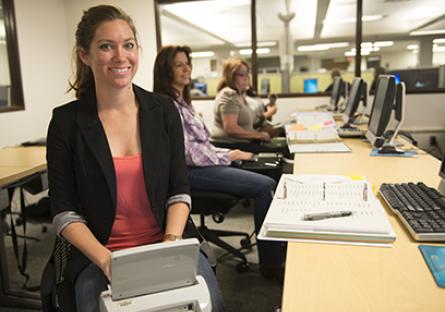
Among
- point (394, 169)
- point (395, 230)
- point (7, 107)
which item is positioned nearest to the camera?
point (395, 230)

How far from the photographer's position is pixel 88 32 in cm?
133

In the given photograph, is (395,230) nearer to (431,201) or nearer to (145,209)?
(431,201)

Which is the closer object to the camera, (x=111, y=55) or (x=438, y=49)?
(x=111, y=55)

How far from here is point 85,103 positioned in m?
1.35

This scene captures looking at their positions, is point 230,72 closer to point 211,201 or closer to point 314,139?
point 314,139

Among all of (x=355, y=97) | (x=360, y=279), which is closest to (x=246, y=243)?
(x=355, y=97)

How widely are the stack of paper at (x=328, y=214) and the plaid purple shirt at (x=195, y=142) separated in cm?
79

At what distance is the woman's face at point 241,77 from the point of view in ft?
10.8

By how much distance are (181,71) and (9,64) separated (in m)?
3.20

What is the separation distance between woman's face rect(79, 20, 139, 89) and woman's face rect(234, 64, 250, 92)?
6.50 feet

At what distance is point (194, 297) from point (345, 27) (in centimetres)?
908

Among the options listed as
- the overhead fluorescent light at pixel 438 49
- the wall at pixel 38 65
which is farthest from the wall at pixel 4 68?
the overhead fluorescent light at pixel 438 49

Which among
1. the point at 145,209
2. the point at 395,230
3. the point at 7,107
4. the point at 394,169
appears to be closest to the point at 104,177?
the point at 145,209

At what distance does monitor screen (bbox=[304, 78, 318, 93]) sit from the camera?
5.73 metres
